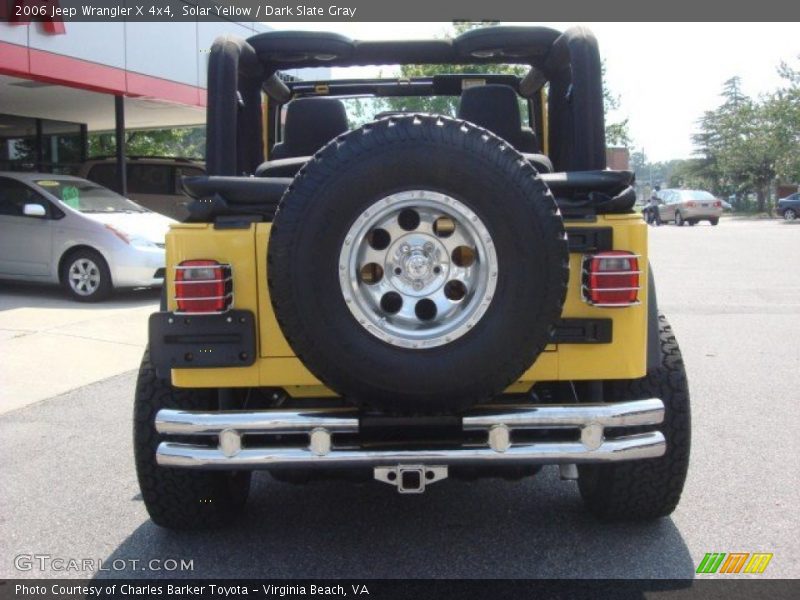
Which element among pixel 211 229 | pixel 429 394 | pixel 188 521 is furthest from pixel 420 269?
pixel 188 521

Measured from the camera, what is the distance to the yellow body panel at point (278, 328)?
3.08 m

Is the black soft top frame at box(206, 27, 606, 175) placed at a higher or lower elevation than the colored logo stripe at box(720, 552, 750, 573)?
higher

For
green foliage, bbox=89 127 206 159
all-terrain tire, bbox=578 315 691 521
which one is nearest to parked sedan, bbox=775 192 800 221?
green foliage, bbox=89 127 206 159

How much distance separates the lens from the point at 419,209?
2.77 meters

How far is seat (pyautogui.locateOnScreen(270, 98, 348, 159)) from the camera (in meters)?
4.17

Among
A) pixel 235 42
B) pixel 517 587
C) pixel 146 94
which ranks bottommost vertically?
pixel 517 587

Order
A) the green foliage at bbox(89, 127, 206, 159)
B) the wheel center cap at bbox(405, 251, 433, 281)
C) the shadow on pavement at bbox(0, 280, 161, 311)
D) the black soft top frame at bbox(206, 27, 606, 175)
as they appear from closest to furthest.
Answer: the wheel center cap at bbox(405, 251, 433, 281) → the black soft top frame at bbox(206, 27, 606, 175) → the shadow on pavement at bbox(0, 280, 161, 311) → the green foliage at bbox(89, 127, 206, 159)

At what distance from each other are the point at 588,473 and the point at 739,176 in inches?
2449

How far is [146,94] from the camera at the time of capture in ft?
50.5

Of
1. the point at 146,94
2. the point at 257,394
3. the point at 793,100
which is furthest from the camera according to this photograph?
the point at 793,100

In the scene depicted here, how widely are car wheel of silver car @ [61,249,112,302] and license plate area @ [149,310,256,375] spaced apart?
8.19 meters

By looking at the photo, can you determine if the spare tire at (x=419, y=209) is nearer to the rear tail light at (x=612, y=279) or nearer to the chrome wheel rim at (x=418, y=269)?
the chrome wheel rim at (x=418, y=269)

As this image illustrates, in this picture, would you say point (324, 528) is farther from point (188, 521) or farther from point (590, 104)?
point (590, 104)

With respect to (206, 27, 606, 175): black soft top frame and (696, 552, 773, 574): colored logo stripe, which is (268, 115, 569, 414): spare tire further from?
(696, 552, 773, 574): colored logo stripe
